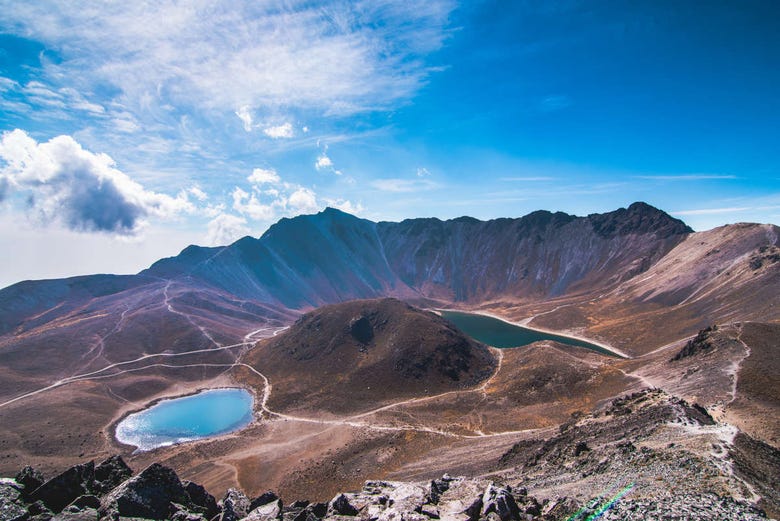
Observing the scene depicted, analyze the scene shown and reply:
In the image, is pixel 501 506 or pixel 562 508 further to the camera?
pixel 562 508

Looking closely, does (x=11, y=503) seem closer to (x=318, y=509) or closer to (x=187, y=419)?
(x=318, y=509)

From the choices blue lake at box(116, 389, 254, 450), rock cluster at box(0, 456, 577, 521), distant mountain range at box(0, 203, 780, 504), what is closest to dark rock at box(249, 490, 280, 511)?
rock cluster at box(0, 456, 577, 521)

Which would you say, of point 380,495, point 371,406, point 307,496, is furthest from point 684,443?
point 371,406

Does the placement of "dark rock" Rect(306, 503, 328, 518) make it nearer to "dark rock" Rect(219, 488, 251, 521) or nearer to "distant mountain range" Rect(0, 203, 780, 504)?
"dark rock" Rect(219, 488, 251, 521)

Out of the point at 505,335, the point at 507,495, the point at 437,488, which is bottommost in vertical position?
the point at 505,335

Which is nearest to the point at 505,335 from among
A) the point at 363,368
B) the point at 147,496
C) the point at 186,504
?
the point at 363,368

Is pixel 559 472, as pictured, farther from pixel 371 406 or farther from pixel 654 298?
pixel 654 298
